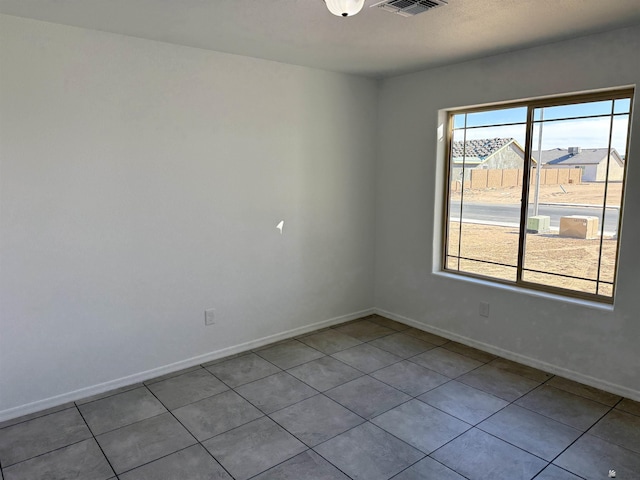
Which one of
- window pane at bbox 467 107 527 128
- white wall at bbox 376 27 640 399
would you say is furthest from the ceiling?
window pane at bbox 467 107 527 128

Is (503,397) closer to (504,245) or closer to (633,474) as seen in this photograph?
(633,474)

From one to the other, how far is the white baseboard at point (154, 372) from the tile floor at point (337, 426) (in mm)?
62

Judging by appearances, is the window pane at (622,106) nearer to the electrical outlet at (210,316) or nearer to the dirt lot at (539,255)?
the dirt lot at (539,255)

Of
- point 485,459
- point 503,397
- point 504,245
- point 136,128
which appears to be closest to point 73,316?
point 136,128

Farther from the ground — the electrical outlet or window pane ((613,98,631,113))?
window pane ((613,98,631,113))

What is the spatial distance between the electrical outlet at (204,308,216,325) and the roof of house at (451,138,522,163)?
2469 millimetres

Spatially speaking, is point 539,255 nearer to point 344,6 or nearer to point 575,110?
point 575,110

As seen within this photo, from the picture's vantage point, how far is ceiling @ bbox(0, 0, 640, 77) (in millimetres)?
2436

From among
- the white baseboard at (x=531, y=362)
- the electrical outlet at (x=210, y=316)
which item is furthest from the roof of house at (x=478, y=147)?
the electrical outlet at (x=210, y=316)

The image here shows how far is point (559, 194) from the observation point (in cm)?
336

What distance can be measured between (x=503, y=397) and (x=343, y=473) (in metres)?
1.35

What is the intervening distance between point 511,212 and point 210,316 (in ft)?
8.38

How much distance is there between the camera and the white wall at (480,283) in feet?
9.71

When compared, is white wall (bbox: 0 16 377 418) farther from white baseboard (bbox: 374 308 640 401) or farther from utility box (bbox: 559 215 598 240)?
utility box (bbox: 559 215 598 240)
